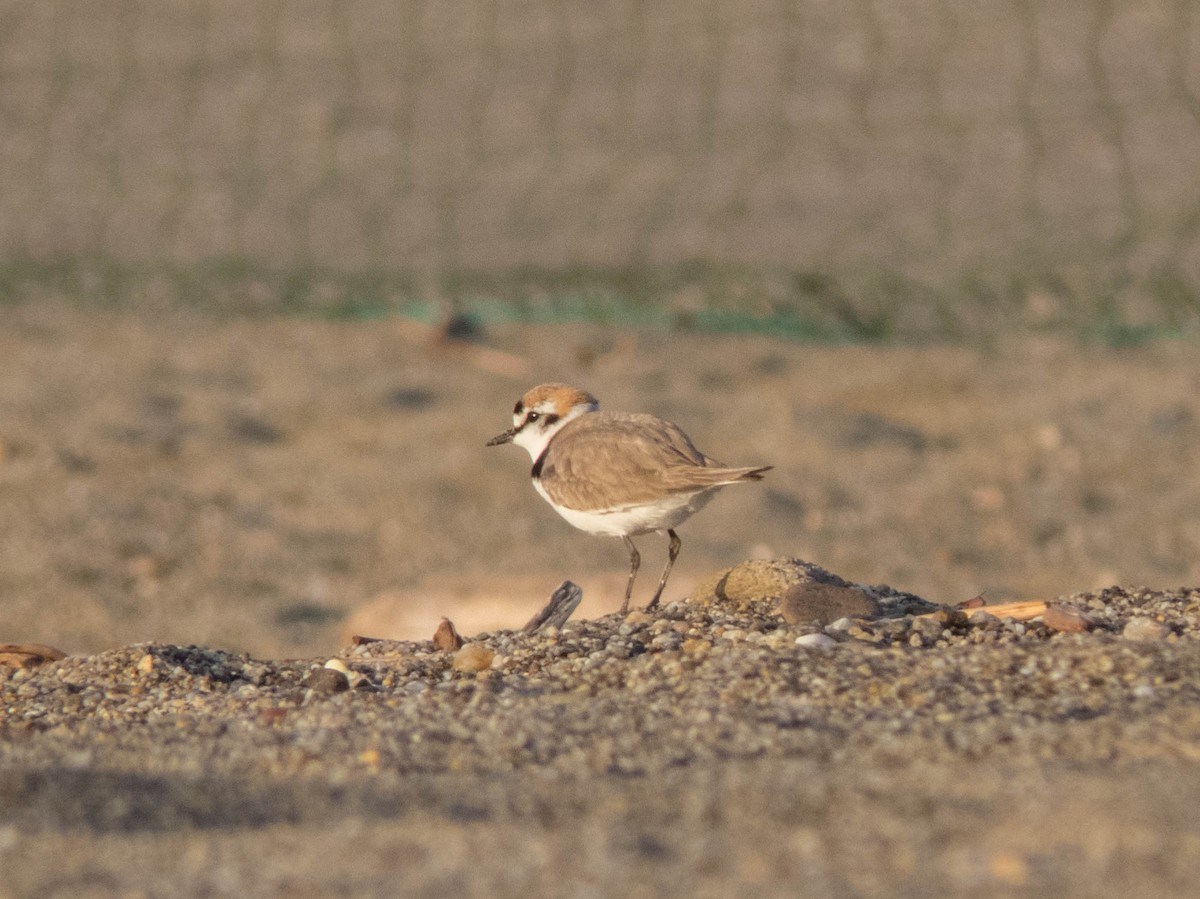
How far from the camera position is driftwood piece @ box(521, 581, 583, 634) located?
4.75 m

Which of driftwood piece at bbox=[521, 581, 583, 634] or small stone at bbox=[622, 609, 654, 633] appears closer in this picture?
small stone at bbox=[622, 609, 654, 633]

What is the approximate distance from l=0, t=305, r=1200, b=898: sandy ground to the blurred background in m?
0.03

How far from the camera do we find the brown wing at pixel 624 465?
4.79 meters

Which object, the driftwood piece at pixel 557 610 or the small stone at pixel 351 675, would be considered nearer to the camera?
the small stone at pixel 351 675

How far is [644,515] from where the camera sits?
16.1 feet

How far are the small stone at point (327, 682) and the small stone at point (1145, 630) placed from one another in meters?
1.77

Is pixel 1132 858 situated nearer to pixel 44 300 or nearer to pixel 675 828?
pixel 675 828

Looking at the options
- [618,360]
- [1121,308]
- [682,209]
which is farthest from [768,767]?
[682,209]

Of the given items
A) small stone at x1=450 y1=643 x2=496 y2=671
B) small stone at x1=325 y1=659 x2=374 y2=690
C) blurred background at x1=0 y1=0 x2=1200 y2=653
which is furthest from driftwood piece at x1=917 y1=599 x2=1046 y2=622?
blurred background at x1=0 y1=0 x2=1200 y2=653

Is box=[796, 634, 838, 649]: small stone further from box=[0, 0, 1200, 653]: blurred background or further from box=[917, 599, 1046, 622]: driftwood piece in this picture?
box=[0, 0, 1200, 653]: blurred background

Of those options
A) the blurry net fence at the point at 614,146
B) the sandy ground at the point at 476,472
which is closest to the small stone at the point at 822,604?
the sandy ground at the point at 476,472

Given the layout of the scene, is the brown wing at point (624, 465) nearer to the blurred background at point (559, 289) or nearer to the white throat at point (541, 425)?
the white throat at point (541, 425)

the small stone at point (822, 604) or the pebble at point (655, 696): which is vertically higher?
the small stone at point (822, 604)

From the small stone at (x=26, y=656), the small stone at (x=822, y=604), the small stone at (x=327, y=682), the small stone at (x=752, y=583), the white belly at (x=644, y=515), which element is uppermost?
the white belly at (x=644, y=515)
